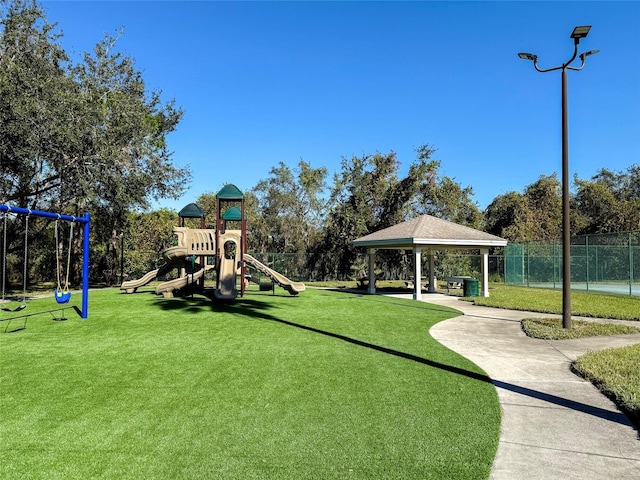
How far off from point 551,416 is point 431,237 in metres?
13.6

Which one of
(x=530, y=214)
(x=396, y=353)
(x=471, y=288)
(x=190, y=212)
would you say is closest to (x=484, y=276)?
(x=471, y=288)

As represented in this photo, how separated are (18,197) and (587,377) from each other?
20.6 m

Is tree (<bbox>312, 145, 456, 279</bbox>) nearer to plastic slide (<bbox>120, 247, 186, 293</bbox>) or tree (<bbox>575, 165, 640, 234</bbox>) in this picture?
plastic slide (<bbox>120, 247, 186, 293</bbox>)

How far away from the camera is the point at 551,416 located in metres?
4.61

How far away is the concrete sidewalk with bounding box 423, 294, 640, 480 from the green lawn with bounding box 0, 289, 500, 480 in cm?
22

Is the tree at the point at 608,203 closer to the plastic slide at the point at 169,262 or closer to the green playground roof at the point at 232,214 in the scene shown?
the green playground roof at the point at 232,214

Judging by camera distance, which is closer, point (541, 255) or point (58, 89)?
point (58, 89)

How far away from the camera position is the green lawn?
3.47 meters

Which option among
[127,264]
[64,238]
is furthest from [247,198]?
[64,238]

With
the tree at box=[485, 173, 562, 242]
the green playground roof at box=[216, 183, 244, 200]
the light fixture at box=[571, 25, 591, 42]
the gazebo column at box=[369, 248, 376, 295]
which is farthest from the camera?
the tree at box=[485, 173, 562, 242]

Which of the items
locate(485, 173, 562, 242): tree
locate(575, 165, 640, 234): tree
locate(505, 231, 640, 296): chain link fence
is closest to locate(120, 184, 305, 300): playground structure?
locate(505, 231, 640, 296): chain link fence

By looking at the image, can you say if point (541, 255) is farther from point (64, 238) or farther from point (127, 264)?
point (64, 238)

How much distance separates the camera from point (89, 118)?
16.7m

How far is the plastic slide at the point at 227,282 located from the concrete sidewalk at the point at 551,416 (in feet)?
27.9
